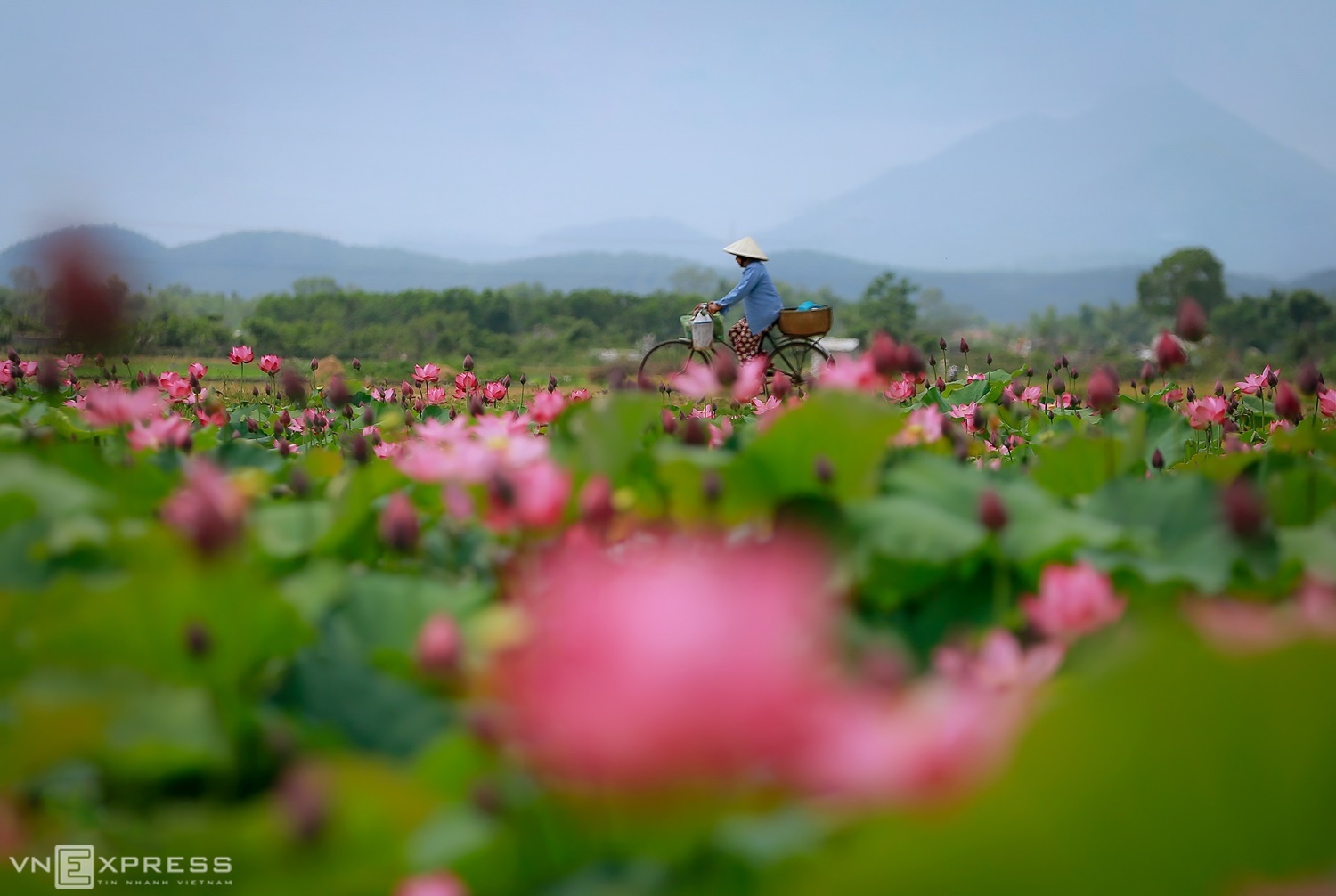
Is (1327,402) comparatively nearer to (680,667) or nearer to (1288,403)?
(1288,403)

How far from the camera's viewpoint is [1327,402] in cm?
223

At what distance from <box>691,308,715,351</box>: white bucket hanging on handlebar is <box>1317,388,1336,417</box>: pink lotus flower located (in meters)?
4.38

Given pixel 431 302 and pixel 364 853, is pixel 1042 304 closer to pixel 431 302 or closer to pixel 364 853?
pixel 431 302

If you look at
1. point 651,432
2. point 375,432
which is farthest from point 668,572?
point 375,432

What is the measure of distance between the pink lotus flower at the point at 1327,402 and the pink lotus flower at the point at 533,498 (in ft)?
6.75

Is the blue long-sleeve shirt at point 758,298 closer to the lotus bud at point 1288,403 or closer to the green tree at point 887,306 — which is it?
the lotus bud at point 1288,403

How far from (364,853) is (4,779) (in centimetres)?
27

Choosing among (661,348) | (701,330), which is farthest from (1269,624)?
(661,348)

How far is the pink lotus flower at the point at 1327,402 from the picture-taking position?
7.27 ft

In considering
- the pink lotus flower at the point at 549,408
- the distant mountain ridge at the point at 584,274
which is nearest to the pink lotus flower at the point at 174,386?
the pink lotus flower at the point at 549,408

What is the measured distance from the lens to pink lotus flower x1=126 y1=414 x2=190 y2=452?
1359mm

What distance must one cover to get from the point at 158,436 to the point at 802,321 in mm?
5486

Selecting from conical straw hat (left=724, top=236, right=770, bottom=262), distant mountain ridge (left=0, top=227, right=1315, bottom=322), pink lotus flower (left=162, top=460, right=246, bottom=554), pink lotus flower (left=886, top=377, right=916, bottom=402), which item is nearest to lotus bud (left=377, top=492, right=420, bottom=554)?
pink lotus flower (left=162, top=460, right=246, bottom=554)

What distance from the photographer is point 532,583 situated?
31.8 inches
